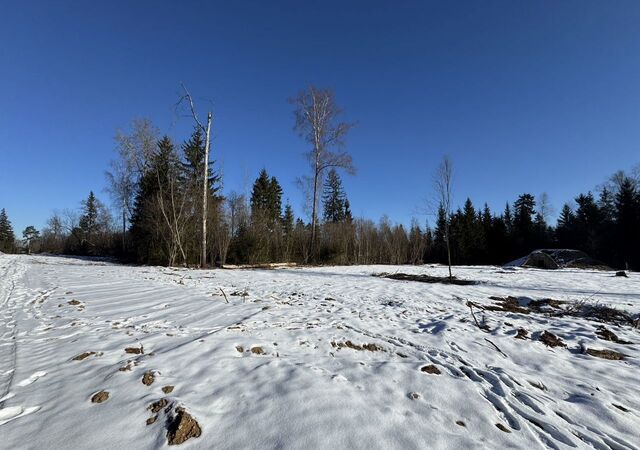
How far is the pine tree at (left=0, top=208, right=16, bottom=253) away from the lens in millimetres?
54594

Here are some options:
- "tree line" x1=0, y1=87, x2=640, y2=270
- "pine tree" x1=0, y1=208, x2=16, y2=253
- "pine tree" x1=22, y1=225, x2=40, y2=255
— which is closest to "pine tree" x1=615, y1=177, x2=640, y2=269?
"tree line" x1=0, y1=87, x2=640, y2=270

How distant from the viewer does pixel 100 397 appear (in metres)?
2.69

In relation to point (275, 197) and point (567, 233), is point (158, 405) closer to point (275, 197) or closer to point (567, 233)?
point (275, 197)

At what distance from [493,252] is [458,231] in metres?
6.18

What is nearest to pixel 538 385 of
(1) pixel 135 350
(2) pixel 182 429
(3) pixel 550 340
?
(3) pixel 550 340

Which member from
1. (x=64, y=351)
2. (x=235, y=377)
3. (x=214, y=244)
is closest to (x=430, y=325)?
(x=235, y=377)

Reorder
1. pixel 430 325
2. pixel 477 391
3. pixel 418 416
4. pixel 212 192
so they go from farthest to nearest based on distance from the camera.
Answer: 1. pixel 212 192
2. pixel 430 325
3. pixel 477 391
4. pixel 418 416

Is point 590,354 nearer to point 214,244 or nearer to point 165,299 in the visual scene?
point 165,299

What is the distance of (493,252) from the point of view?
137 ft

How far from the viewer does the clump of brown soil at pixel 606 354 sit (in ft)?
13.5

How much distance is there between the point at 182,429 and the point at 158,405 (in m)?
0.47

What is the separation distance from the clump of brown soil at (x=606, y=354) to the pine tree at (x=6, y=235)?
77780mm

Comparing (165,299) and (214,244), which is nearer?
(165,299)

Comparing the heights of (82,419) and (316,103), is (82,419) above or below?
below
